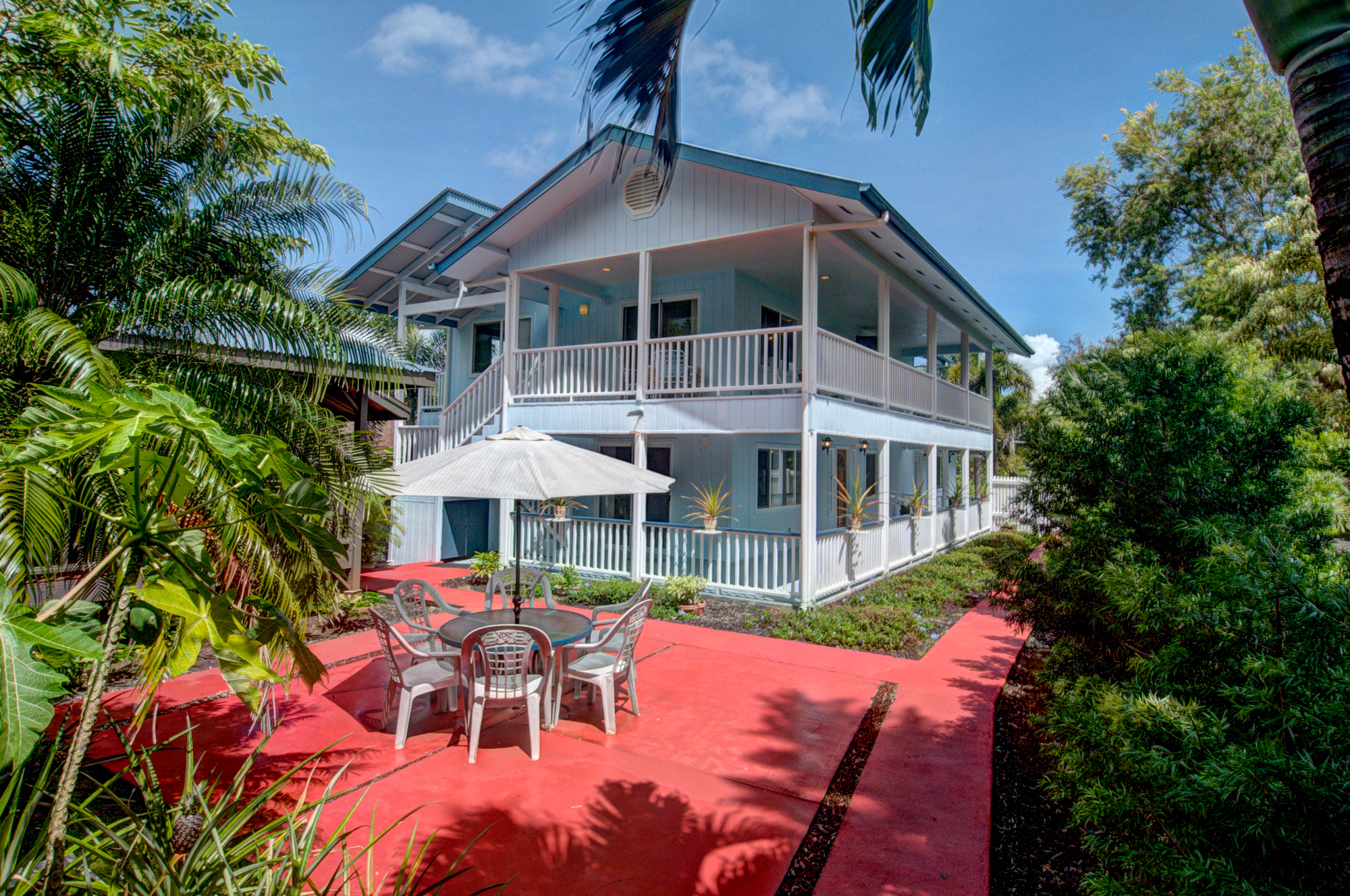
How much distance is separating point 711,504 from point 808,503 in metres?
1.69

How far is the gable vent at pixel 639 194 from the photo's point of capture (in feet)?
37.3

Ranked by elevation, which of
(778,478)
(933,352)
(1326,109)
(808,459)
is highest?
(933,352)

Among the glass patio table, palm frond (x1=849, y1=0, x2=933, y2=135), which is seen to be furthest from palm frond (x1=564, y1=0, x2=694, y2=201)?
the glass patio table

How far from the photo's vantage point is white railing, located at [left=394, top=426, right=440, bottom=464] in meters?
14.6

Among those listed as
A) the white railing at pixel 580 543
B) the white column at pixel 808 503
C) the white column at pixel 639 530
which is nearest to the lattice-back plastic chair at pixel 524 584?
the white column at pixel 639 530

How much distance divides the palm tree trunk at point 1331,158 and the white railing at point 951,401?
13863 millimetres

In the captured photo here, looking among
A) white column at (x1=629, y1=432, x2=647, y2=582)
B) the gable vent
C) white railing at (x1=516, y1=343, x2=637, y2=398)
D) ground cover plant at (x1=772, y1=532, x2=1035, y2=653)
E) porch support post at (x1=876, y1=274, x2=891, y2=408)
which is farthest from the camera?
porch support post at (x1=876, y1=274, x2=891, y2=408)

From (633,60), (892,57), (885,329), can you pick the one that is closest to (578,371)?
(885,329)

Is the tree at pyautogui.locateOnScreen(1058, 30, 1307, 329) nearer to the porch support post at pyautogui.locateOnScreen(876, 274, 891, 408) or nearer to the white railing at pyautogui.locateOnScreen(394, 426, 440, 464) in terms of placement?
the porch support post at pyautogui.locateOnScreen(876, 274, 891, 408)

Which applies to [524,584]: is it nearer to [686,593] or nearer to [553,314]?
[686,593]

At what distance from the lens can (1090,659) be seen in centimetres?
420

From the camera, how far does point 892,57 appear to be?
3.74 meters

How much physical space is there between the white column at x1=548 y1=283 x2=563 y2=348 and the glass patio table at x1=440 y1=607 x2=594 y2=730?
781 centimetres

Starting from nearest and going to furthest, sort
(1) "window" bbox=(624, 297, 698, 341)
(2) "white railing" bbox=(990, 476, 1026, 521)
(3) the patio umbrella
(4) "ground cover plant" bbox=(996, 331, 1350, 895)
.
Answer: (4) "ground cover plant" bbox=(996, 331, 1350, 895) → (3) the patio umbrella → (1) "window" bbox=(624, 297, 698, 341) → (2) "white railing" bbox=(990, 476, 1026, 521)
